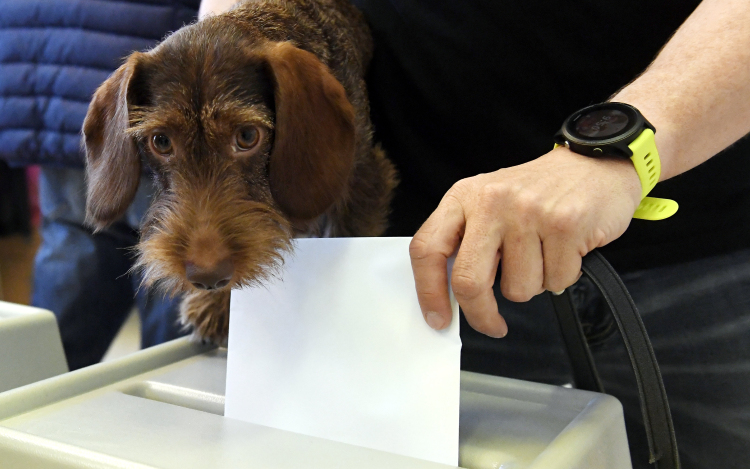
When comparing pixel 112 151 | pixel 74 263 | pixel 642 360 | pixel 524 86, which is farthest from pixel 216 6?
pixel 642 360

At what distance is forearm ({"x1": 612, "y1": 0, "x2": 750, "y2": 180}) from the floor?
70.7 inches

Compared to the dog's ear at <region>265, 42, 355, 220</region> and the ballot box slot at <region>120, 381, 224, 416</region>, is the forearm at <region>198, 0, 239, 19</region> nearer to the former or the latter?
the dog's ear at <region>265, 42, 355, 220</region>

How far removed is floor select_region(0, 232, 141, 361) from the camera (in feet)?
6.75

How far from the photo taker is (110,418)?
2.13 feet

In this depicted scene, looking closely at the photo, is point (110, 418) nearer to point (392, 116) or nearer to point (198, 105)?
point (198, 105)

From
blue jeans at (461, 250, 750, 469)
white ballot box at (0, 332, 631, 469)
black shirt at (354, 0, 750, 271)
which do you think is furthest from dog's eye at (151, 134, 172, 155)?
blue jeans at (461, 250, 750, 469)

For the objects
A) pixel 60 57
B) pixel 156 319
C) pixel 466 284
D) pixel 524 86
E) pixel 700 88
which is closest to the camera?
pixel 466 284

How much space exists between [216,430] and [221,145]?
34 centimetres

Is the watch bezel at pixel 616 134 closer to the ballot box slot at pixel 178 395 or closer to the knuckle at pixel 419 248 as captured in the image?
the knuckle at pixel 419 248

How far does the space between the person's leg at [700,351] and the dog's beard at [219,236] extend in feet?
2.03

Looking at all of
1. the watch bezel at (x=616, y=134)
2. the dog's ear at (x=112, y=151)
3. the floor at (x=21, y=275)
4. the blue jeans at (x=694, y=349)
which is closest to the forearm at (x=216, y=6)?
the dog's ear at (x=112, y=151)

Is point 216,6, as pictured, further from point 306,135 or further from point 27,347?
point 27,347

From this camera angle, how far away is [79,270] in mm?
1402

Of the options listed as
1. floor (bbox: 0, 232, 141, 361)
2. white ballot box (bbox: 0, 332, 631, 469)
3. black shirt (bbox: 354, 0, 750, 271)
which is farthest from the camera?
floor (bbox: 0, 232, 141, 361)
